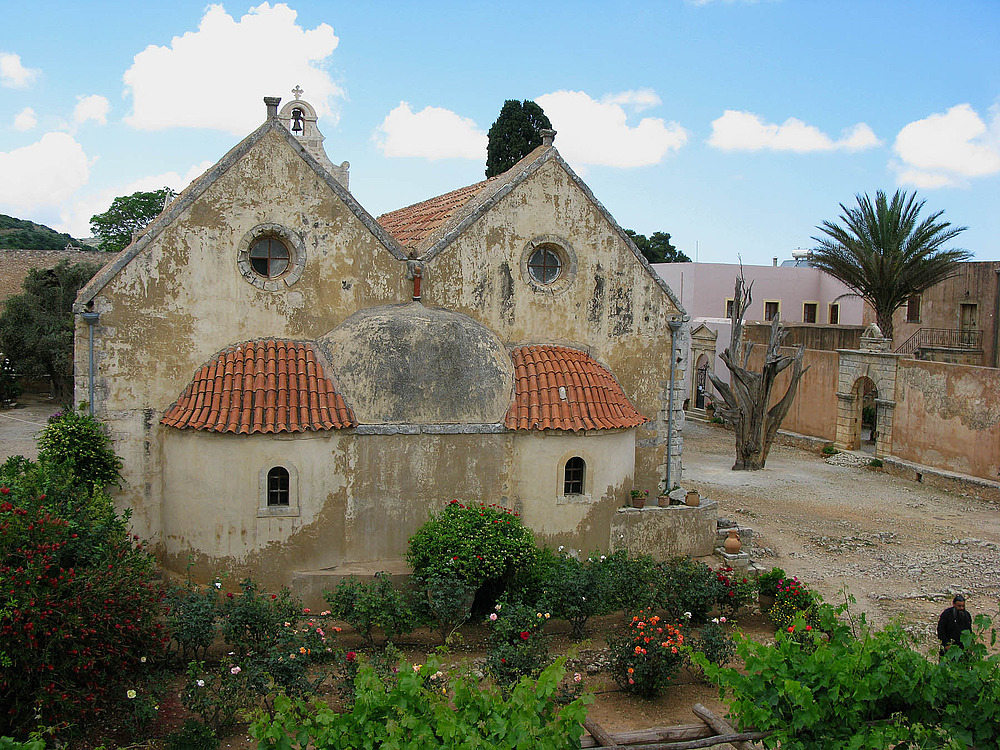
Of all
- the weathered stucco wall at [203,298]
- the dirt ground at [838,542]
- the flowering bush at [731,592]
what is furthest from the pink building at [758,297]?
the weathered stucco wall at [203,298]

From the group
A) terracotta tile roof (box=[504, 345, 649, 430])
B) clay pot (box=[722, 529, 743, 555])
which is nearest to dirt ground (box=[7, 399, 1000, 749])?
clay pot (box=[722, 529, 743, 555])

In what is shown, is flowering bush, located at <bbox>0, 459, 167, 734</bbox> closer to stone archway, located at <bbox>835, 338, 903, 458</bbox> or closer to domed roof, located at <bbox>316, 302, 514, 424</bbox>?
domed roof, located at <bbox>316, 302, 514, 424</bbox>

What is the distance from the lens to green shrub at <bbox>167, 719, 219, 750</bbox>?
8.76 m

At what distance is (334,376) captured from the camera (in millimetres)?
14180

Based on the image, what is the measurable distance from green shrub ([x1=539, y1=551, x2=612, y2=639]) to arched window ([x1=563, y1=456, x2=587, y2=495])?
7.14 feet

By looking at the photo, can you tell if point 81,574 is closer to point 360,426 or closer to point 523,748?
point 360,426

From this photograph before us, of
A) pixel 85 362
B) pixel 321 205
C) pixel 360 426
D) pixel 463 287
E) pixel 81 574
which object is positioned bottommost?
pixel 81 574

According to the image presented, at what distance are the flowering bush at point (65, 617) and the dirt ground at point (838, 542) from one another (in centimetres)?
134

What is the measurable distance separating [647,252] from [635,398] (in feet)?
170

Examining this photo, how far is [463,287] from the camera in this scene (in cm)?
1533

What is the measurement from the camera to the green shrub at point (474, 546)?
1269 cm

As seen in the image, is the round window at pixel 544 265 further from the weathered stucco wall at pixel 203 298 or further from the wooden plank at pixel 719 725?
the wooden plank at pixel 719 725

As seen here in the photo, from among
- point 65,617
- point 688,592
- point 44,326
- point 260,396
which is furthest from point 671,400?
point 44,326

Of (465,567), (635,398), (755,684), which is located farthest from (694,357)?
(755,684)
